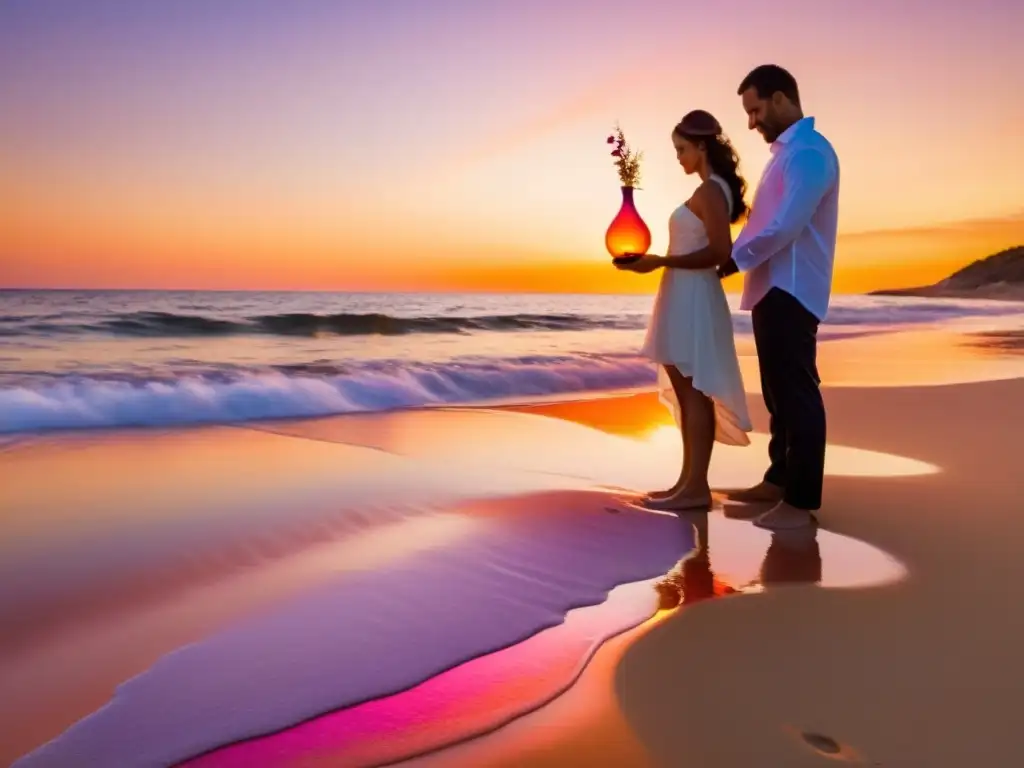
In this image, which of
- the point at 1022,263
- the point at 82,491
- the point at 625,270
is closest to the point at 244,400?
the point at 82,491

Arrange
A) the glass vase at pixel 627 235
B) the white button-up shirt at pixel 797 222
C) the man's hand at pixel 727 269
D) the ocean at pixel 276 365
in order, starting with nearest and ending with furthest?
the white button-up shirt at pixel 797 222 < the man's hand at pixel 727 269 < the glass vase at pixel 627 235 < the ocean at pixel 276 365

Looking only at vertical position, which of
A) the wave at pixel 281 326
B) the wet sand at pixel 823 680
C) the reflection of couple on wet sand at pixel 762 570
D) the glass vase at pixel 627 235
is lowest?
the reflection of couple on wet sand at pixel 762 570

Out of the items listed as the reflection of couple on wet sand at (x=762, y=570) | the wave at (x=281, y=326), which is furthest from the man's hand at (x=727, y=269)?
the wave at (x=281, y=326)

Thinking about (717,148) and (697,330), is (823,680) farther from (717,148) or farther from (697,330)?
(717,148)

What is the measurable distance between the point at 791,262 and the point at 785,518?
100cm

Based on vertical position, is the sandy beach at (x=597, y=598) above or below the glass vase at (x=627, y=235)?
below

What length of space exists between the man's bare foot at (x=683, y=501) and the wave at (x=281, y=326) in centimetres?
1359

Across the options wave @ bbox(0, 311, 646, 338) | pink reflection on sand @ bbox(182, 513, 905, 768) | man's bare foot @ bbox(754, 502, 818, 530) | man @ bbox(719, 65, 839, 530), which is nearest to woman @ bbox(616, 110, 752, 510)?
man @ bbox(719, 65, 839, 530)

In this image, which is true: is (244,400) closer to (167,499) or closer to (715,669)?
(167,499)

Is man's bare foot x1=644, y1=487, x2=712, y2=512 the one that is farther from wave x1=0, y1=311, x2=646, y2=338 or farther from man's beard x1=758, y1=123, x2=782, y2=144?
wave x1=0, y1=311, x2=646, y2=338

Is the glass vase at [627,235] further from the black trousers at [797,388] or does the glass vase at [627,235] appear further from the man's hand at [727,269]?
the black trousers at [797,388]

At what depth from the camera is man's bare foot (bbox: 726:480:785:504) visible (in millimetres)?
3645

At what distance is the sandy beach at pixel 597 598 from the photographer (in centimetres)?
166

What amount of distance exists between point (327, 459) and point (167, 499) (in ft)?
3.46
